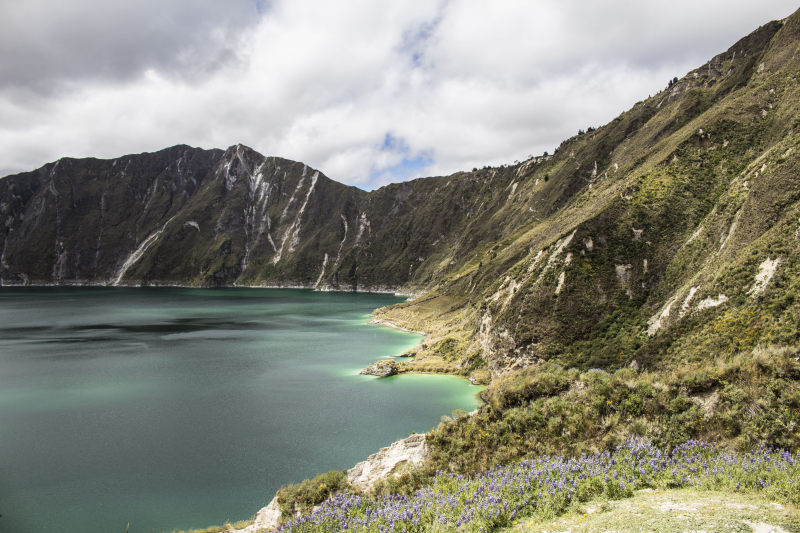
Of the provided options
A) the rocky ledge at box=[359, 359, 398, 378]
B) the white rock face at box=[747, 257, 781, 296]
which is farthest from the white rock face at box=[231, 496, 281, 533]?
the rocky ledge at box=[359, 359, 398, 378]

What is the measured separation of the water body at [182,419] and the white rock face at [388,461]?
920 centimetres

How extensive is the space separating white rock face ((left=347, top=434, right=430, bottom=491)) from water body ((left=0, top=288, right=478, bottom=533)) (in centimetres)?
920

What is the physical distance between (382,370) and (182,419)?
24.4 meters

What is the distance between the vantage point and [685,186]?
53.0 m

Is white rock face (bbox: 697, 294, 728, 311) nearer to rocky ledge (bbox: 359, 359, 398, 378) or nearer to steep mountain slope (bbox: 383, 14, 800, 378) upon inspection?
steep mountain slope (bbox: 383, 14, 800, 378)

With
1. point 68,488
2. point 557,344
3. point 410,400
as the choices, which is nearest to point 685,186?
point 557,344

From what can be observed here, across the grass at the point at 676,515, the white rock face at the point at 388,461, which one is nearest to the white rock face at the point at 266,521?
the white rock face at the point at 388,461

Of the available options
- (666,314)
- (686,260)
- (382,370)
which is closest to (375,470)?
(666,314)

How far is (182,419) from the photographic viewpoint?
129 feet

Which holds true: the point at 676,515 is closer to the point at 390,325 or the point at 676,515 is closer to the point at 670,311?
the point at 670,311

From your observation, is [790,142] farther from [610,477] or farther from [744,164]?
[610,477]

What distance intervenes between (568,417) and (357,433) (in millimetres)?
23228

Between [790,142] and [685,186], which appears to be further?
[685,186]

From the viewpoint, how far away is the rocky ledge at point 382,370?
55719mm
